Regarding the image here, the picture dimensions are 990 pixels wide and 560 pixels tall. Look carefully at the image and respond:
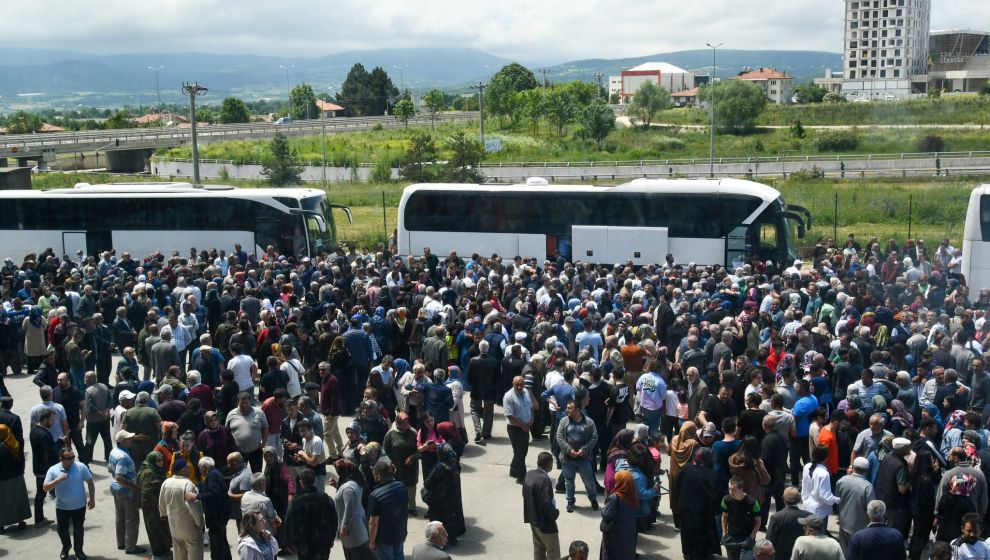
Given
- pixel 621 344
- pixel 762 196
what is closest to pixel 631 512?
pixel 621 344

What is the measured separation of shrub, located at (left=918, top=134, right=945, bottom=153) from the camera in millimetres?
59188

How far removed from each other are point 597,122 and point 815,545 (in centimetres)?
6857

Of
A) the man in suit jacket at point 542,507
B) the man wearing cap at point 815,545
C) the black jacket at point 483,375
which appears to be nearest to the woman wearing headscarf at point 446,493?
the man in suit jacket at point 542,507

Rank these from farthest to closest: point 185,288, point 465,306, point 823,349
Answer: point 185,288
point 465,306
point 823,349

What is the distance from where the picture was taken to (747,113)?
7694 centimetres

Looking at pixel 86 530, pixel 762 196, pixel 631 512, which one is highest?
pixel 762 196

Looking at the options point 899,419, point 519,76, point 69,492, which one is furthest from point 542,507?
A: point 519,76

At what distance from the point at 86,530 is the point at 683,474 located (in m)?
6.70

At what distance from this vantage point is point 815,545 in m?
7.59

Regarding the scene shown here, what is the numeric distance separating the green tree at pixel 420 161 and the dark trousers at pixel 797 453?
118ft

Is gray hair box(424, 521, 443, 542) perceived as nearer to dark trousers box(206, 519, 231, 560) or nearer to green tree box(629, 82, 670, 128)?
dark trousers box(206, 519, 231, 560)

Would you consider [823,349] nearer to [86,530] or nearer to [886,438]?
[886,438]

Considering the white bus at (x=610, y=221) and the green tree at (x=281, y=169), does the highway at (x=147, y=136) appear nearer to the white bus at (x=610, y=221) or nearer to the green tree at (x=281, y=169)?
the green tree at (x=281, y=169)

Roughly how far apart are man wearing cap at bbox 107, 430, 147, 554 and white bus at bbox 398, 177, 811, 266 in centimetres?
1550
